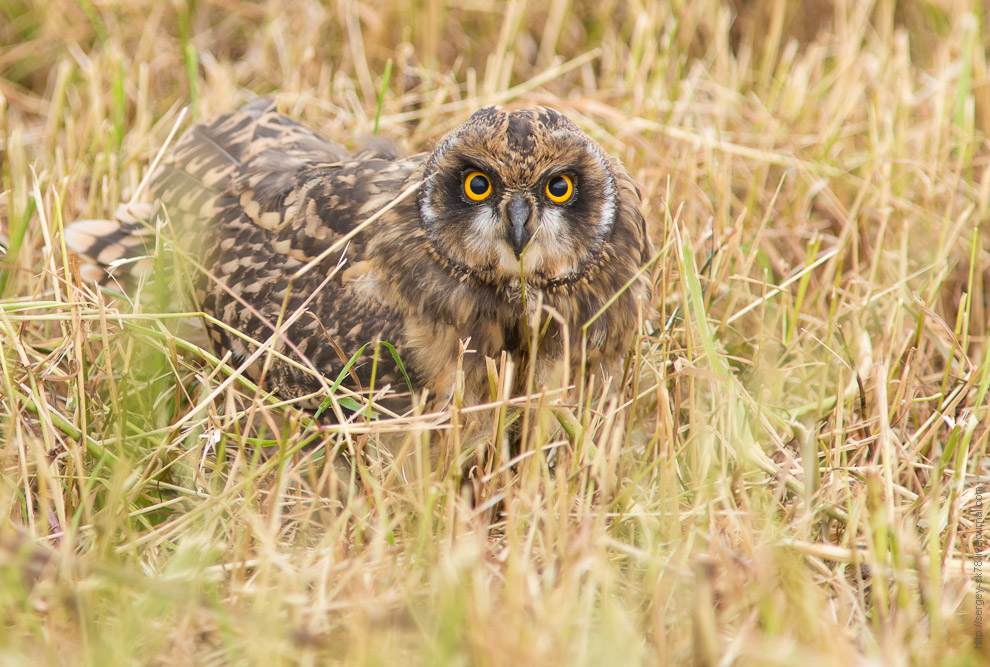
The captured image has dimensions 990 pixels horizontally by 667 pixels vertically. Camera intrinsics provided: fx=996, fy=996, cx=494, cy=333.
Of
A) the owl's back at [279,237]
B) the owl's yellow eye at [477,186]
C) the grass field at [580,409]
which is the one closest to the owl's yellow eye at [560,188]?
the owl's yellow eye at [477,186]

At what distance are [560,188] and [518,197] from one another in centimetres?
12

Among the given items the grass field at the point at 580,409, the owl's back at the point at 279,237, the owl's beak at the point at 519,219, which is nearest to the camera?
the grass field at the point at 580,409

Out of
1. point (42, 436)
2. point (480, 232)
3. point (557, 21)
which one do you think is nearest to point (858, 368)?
point (480, 232)

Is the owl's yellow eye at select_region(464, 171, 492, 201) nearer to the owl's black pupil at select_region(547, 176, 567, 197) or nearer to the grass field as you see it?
the owl's black pupil at select_region(547, 176, 567, 197)

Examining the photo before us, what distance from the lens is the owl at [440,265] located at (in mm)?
2500

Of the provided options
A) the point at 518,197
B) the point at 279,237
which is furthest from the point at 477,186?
the point at 279,237

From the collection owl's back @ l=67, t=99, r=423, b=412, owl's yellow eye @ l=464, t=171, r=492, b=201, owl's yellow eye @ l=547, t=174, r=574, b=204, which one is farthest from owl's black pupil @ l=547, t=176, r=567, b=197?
owl's back @ l=67, t=99, r=423, b=412

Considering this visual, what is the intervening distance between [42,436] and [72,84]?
260 cm

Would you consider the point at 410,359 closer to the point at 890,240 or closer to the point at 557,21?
the point at 890,240

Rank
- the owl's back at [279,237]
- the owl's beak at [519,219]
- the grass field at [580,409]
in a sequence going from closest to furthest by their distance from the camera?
the grass field at [580,409] < the owl's beak at [519,219] < the owl's back at [279,237]

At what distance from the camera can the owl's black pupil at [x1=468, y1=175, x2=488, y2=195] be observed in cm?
251

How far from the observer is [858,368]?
9.43 feet

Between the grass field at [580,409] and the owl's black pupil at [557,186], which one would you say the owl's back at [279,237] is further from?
the owl's black pupil at [557,186]

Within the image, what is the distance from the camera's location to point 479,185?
2516 millimetres
